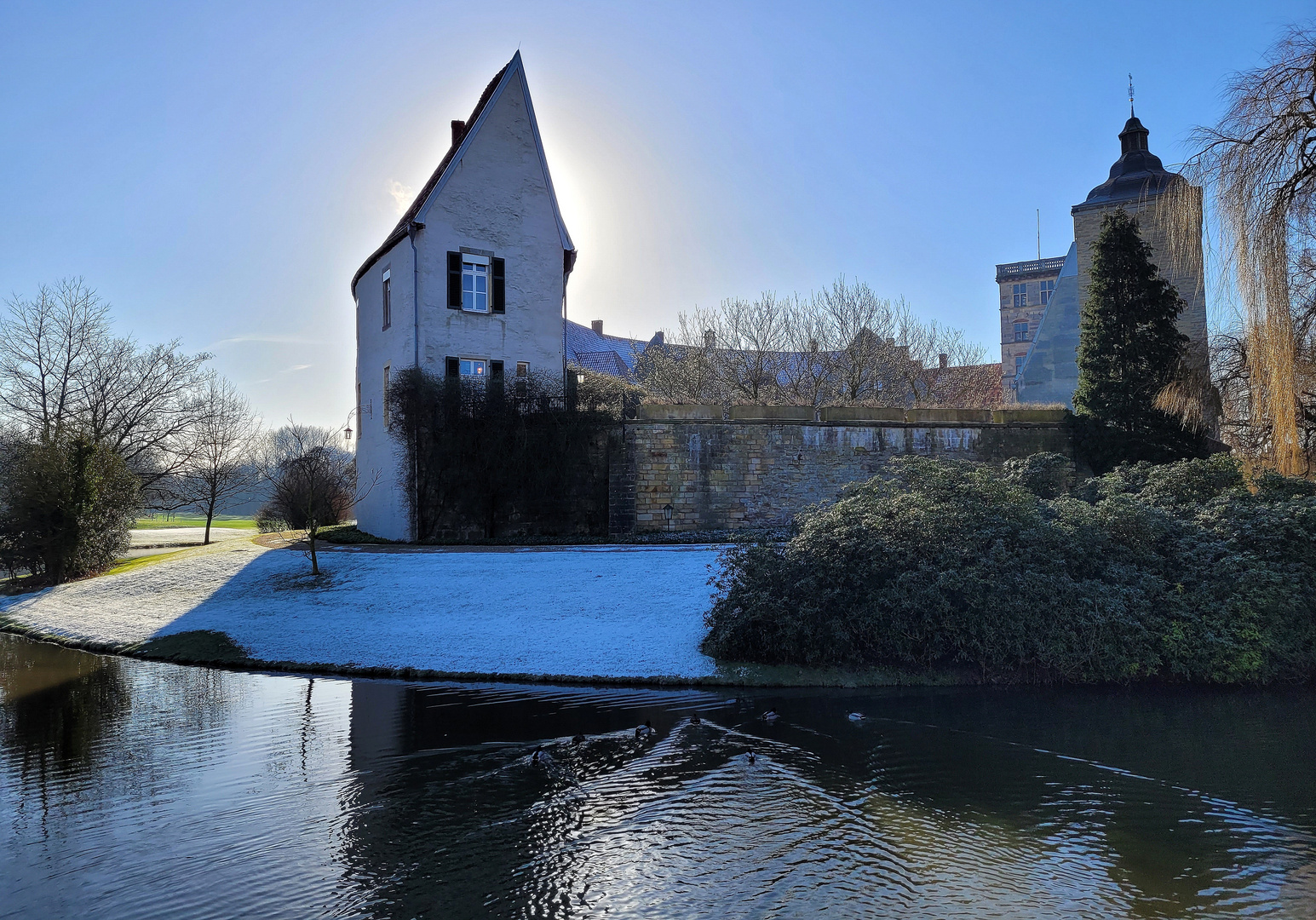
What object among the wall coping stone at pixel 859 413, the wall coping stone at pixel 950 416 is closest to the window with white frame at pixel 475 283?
the wall coping stone at pixel 859 413

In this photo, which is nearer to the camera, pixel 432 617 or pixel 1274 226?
pixel 1274 226

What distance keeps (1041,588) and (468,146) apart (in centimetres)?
1828

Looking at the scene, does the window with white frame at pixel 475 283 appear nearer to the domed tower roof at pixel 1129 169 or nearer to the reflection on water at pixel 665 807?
the reflection on water at pixel 665 807

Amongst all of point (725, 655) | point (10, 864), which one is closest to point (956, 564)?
point (725, 655)

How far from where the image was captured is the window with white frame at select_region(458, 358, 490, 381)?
74.0 feet

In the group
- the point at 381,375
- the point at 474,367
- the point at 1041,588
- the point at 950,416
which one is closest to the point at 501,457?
the point at 474,367

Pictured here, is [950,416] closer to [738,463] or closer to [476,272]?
[738,463]

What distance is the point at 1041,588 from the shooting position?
11047mm

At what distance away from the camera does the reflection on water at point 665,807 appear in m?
5.19

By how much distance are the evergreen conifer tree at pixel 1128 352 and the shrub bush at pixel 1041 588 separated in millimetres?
10039

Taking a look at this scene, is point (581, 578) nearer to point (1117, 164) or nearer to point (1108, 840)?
point (1108, 840)

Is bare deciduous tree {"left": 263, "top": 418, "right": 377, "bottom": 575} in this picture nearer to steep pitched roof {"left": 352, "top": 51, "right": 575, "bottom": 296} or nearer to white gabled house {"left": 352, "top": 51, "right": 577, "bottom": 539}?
white gabled house {"left": 352, "top": 51, "right": 577, "bottom": 539}

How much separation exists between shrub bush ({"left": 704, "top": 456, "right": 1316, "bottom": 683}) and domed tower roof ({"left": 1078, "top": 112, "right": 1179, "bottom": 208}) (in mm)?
22023

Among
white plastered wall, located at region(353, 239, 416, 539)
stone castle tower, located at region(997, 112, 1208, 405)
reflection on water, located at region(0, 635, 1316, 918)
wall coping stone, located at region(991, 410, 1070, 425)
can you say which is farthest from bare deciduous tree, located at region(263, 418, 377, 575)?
stone castle tower, located at region(997, 112, 1208, 405)
